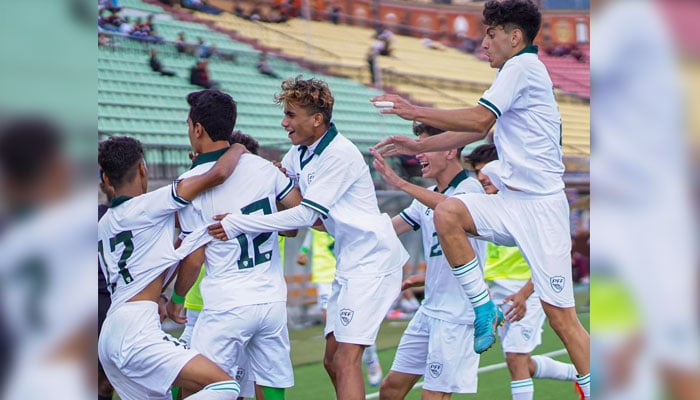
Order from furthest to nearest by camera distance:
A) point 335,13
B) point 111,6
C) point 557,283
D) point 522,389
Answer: point 335,13
point 111,6
point 522,389
point 557,283

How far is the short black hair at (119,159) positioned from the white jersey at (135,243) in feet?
0.34

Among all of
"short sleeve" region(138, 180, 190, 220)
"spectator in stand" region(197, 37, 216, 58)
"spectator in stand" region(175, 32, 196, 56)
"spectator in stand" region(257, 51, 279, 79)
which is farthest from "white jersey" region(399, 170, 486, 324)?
"spectator in stand" region(257, 51, 279, 79)

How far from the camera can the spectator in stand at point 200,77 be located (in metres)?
17.6

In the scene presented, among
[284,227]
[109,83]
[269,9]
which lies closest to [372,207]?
[284,227]

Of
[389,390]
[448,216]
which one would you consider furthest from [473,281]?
[389,390]

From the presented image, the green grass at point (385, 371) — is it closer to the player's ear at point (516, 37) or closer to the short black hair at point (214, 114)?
the short black hair at point (214, 114)

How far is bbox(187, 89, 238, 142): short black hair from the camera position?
15.2ft

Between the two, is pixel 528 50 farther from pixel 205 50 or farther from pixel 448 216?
pixel 205 50

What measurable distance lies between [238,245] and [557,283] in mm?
1616

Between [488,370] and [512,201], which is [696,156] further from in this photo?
[488,370]

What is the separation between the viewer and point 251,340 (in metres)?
4.83

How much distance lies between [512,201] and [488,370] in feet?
14.4

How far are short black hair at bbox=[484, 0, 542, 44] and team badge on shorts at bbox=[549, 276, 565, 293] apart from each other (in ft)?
3.83

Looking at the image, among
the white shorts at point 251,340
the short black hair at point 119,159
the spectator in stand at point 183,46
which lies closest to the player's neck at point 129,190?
the short black hair at point 119,159
